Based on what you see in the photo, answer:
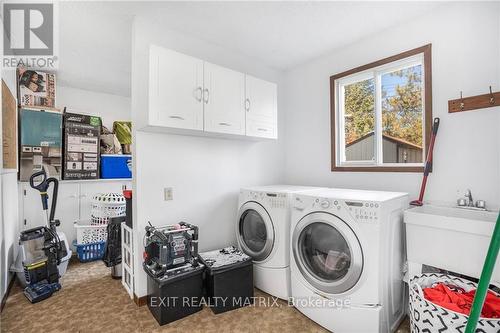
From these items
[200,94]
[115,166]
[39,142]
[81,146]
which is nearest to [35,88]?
[39,142]

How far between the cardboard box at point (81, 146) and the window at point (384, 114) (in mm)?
3239

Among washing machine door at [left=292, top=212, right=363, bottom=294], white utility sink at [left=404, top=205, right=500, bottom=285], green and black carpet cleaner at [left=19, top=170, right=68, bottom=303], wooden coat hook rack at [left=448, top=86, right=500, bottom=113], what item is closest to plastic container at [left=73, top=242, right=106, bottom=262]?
green and black carpet cleaner at [left=19, top=170, right=68, bottom=303]

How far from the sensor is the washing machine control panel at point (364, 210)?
1602 mm

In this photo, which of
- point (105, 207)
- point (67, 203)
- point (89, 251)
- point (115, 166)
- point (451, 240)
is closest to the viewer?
point (451, 240)

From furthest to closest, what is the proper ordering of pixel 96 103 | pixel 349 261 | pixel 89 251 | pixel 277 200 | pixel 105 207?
pixel 96 103, pixel 105 207, pixel 89 251, pixel 277 200, pixel 349 261

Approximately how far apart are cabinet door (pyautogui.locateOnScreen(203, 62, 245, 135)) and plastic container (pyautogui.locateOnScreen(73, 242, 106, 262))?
87.2 inches

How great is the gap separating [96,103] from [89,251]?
2235mm

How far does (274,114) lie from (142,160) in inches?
57.2

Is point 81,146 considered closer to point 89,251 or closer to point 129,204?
point 89,251

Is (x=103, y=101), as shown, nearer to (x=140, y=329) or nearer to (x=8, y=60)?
(x=8, y=60)

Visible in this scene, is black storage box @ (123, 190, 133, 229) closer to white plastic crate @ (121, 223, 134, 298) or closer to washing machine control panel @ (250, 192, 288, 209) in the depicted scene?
white plastic crate @ (121, 223, 134, 298)

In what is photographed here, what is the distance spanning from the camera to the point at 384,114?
2455 mm

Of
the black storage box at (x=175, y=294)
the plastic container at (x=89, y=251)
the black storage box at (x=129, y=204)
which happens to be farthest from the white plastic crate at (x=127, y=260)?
the plastic container at (x=89, y=251)
